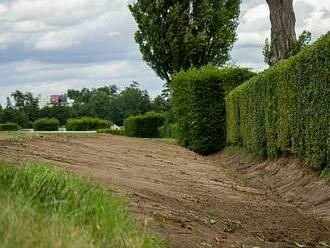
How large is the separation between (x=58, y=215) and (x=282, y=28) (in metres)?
24.0

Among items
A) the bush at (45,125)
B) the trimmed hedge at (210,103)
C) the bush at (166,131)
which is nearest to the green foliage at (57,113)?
the bush at (45,125)

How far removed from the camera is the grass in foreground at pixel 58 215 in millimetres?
4473

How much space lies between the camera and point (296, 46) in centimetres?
2764

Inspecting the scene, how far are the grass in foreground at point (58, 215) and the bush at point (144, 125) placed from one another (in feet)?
133

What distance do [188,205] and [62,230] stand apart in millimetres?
5050

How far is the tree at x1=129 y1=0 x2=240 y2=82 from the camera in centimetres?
4325

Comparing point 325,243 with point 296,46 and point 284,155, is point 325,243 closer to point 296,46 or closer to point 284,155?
point 284,155

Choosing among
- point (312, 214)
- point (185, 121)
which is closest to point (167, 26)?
point (185, 121)

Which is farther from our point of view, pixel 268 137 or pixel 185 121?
pixel 185 121

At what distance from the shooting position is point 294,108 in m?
14.7

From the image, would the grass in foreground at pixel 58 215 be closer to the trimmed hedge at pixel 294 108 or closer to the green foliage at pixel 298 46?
the trimmed hedge at pixel 294 108

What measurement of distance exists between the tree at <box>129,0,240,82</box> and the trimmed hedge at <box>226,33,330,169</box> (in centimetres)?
2138

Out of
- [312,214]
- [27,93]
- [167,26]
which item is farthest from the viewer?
[27,93]

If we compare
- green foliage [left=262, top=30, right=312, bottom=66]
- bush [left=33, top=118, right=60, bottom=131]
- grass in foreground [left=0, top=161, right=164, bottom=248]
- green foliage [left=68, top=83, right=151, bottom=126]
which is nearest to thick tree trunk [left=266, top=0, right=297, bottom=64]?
green foliage [left=262, top=30, right=312, bottom=66]
